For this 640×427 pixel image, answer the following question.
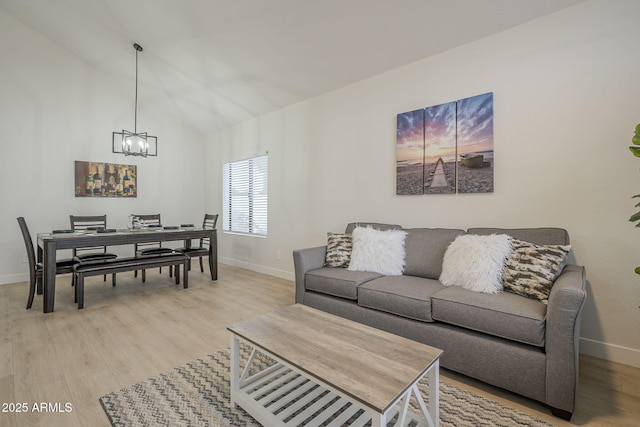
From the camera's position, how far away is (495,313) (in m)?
1.73

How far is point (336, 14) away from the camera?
8.88ft

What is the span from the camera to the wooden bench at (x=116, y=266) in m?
3.11

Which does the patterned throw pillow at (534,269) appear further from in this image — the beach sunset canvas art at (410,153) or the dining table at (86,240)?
the dining table at (86,240)

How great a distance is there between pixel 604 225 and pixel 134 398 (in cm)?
330

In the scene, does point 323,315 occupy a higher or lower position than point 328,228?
lower

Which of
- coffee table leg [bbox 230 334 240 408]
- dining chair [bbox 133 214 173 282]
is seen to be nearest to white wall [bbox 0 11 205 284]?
dining chair [bbox 133 214 173 282]

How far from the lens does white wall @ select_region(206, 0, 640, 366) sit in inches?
81.2

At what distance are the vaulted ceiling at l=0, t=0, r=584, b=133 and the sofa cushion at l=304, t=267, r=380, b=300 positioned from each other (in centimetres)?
227

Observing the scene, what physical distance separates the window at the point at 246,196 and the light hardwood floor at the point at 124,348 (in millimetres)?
1427

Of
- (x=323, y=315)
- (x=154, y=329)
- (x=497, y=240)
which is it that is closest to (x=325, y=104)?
(x=497, y=240)

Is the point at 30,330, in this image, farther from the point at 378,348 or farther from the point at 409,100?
the point at 409,100

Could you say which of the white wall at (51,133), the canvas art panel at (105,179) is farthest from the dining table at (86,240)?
the canvas art panel at (105,179)

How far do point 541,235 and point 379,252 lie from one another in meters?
1.25

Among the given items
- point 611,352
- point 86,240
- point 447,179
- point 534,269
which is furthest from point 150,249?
point 611,352
